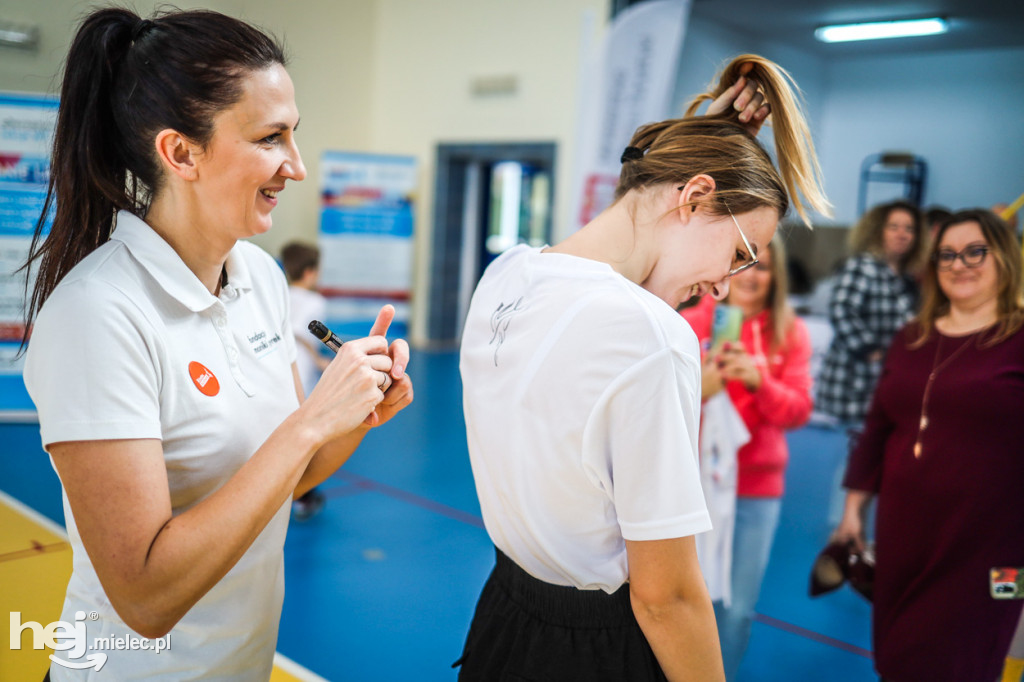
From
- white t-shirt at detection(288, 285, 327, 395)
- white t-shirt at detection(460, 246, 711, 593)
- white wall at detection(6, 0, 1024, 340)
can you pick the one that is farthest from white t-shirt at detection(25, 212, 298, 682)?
white wall at detection(6, 0, 1024, 340)

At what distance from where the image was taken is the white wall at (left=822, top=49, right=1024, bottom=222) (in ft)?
30.9

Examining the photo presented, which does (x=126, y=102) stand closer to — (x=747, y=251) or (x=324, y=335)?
(x=324, y=335)

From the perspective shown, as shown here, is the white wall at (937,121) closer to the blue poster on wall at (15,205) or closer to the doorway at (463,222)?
the doorway at (463,222)

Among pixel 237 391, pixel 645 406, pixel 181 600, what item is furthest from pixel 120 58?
pixel 645 406

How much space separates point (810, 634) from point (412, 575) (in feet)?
5.75

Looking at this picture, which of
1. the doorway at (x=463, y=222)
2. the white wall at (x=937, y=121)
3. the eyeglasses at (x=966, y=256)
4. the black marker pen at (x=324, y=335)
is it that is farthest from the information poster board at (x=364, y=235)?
the black marker pen at (x=324, y=335)

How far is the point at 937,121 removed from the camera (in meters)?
9.83

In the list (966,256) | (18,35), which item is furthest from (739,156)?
(18,35)

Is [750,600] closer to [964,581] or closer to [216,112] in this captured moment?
[964,581]

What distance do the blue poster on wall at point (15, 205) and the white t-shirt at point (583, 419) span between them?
227 inches

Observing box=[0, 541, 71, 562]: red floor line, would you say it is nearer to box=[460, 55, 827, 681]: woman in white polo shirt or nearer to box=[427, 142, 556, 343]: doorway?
box=[460, 55, 827, 681]: woman in white polo shirt

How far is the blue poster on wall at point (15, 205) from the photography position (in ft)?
18.7

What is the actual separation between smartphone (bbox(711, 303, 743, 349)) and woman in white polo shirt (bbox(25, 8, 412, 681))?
57.8 inches
